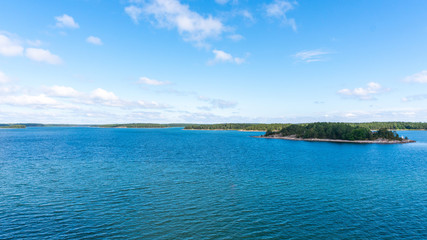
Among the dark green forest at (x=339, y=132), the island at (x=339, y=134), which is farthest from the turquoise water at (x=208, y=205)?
the dark green forest at (x=339, y=132)

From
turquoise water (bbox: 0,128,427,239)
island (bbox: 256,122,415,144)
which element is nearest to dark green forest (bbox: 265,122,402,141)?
island (bbox: 256,122,415,144)

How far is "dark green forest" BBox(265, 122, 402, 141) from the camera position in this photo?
148312 mm

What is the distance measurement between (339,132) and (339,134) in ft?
5.52

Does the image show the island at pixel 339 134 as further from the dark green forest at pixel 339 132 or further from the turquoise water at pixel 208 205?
the turquoise water at pixel 208 205

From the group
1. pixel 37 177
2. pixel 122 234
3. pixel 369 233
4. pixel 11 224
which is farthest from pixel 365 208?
pixel 37 177

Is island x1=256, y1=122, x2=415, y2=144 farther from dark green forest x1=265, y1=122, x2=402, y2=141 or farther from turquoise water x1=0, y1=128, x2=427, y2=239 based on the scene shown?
turquoise water x1=0, y1=128, x2=427, y2=239

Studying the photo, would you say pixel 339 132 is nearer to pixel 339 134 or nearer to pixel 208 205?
pixel 339 134

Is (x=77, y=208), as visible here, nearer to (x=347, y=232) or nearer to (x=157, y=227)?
(x=157, y=227)

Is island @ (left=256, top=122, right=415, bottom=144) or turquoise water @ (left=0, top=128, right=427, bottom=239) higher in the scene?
island @ (left=256, top=122, right=415, bottom=144)

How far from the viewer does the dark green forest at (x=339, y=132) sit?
148312 millimetres

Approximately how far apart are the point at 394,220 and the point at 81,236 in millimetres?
30950

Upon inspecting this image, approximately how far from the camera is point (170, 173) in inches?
1777

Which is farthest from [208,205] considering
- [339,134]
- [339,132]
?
[339,134]

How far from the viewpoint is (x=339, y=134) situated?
15950cm
